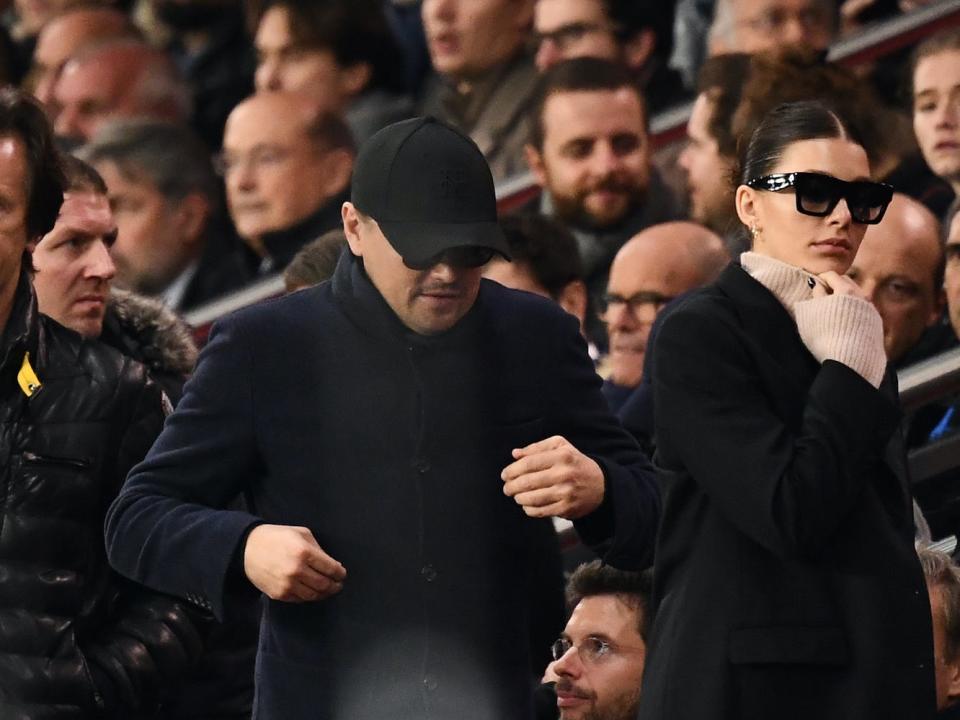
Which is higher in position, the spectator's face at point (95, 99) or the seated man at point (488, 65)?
the seated man at point (488, 65)

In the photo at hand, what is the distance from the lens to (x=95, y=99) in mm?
9383

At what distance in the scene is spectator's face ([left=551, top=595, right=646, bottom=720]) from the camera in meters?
4.91

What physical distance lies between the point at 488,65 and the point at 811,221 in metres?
4.66

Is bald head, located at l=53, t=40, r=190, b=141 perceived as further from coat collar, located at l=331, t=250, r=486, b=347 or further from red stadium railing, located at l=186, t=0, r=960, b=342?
coat collar, located at l=331, t=250, r=486, b=347

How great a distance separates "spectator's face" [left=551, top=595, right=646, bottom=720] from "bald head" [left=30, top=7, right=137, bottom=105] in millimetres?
5270

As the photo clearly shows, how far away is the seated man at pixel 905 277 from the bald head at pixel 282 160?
254cm

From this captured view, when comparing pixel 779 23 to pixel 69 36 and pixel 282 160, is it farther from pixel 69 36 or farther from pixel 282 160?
pixel 69 36

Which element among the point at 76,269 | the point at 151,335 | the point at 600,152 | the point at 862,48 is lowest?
the point at 600,152

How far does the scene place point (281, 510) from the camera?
3682 mm

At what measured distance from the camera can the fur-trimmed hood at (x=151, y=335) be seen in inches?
193

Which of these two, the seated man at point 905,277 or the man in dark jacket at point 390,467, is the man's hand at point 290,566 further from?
the seated man at point 905,277

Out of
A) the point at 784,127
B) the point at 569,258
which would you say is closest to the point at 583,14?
the point at 569,258

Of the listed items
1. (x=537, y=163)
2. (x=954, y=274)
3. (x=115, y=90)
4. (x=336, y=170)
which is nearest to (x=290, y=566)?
(x=954, y=274)

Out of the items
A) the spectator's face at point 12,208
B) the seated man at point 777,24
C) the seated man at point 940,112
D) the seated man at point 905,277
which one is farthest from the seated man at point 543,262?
the spectator's face at point 12,208
